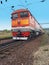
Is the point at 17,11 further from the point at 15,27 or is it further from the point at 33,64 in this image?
the point at 33,64

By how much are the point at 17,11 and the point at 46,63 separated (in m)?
18.0

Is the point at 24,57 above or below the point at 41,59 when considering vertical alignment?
below

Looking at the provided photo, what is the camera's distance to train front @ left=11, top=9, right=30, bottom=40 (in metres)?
A: 24.5

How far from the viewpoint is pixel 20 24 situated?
2491cm

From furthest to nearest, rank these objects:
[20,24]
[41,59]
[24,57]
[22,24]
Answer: [20,24] → [22,24] → [24,57] → [41,59]

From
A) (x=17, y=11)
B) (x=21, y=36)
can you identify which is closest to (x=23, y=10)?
(x=17, y=11)

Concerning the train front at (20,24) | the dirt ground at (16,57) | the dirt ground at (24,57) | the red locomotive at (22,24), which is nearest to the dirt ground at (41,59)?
the dirt ground at (24,57)

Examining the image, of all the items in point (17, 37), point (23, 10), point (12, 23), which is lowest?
point (17, 37)

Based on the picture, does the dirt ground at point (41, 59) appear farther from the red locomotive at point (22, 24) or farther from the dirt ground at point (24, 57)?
the red locomotive at point (22, 24)

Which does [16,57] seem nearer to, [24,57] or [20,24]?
[24,57]

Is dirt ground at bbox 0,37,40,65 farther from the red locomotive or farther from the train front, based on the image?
the train front

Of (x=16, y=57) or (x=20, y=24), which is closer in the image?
(x=16, y=57)

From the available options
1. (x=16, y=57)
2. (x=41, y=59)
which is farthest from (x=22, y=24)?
(x=41, y=59)

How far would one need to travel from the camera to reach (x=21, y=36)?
994 inches
